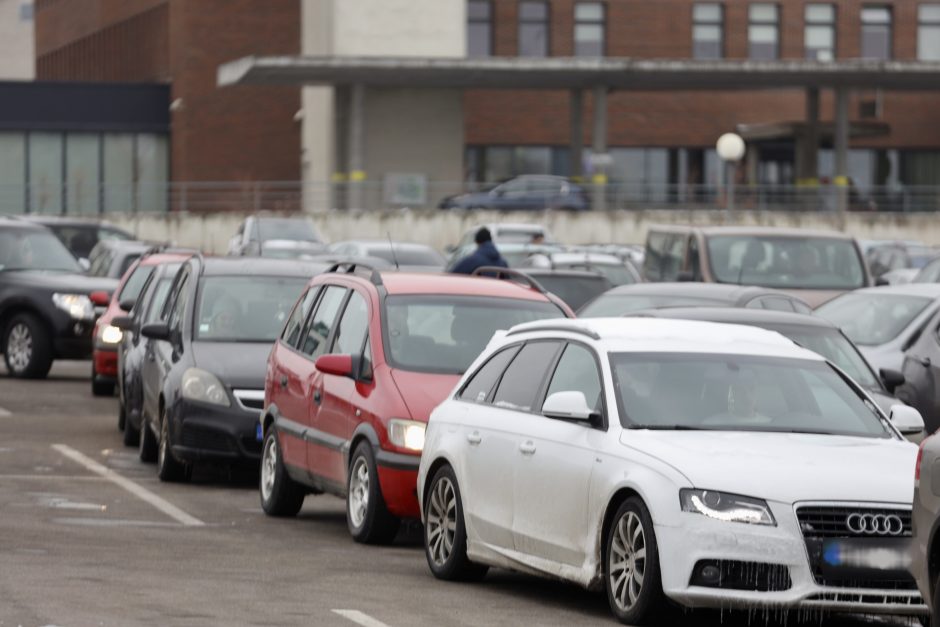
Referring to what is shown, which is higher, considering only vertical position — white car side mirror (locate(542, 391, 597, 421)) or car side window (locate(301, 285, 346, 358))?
car side window (locate(301, 285, 346, 358))

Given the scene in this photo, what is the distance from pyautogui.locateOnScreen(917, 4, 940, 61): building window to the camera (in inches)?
2955

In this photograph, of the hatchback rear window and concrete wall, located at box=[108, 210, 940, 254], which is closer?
the hatchback rear window

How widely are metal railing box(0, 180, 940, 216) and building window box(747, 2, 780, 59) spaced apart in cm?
813

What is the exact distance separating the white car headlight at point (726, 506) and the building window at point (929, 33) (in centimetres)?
6754

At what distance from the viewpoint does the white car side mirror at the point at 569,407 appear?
1040cm

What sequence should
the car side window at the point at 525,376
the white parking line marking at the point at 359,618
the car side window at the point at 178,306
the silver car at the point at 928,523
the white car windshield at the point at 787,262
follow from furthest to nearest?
the white car windshield at the point at 787,262
the car side window at the point at 178,306
the car side window at the point at 525,376
the white parking line marking at the point at 359,618
the silver car at the point at 928,523

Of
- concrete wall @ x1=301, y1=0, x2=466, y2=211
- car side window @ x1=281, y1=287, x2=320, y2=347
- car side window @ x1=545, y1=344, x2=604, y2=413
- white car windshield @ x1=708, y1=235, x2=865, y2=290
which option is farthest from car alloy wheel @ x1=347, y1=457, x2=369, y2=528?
concrete wall @ x1=301, y1=0, x2=466, y2=211

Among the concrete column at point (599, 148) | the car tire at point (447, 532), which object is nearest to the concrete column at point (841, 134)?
the concrete column at point (599, 148)

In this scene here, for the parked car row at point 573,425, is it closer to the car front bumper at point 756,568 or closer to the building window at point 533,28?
the car front bumper at point 756,568

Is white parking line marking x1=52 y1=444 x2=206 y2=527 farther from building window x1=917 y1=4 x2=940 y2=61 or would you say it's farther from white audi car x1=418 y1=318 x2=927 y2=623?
building window x1=917 y1=4 x2=940 y2=61

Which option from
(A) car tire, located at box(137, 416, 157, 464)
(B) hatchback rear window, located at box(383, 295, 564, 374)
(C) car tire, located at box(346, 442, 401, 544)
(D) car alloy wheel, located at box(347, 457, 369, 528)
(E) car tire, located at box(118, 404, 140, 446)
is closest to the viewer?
(C) car tire, located at box(346, 442, 401, 544)

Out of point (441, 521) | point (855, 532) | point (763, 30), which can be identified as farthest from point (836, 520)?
point (763, 30)

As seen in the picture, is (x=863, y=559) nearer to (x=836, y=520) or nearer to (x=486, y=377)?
(x=836, y=520)

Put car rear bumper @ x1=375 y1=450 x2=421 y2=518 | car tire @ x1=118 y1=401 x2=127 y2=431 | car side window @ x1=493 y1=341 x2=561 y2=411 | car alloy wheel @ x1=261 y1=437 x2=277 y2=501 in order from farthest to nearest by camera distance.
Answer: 1. car tire @ x1=118 y1=401 x2=127 y2=431
2. car alloy wheel @ x1=261 y1=437 x2=277 y2=501
3. car rear bumper @ x1=375 y1=450 x2=421 y2=518
4. car side window @ x1=493 y1=341 x2=561 y2=411
